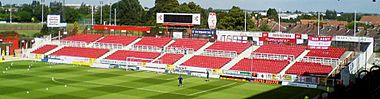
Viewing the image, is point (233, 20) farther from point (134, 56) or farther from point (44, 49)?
point (44, 49)

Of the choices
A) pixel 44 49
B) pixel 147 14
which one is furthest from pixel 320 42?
pixel 147 14

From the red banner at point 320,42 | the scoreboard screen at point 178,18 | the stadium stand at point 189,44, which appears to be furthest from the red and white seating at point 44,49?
the red banner at point 320,42

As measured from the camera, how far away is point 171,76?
45719 mm

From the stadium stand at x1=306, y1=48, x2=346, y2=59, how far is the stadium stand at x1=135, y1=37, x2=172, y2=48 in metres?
18.6

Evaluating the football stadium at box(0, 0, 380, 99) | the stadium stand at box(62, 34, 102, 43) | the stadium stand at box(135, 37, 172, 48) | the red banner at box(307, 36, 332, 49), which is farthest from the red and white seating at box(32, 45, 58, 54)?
the red banner at box(307, 36, 332, 49)

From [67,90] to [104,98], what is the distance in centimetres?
477

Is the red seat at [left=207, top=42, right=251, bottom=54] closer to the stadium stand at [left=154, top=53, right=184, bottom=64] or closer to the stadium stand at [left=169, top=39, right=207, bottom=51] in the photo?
the stadium stand at [left=169, top=39, right=207, bottom=51]

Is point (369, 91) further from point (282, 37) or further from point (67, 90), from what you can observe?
point (282, 37)

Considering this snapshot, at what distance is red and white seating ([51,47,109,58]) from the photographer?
57.9 metres

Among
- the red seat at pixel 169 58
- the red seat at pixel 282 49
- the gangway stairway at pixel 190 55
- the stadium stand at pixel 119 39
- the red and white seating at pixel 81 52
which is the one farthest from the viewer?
the stadium stand at pixel 119 39

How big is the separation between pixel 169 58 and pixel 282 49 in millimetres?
12610

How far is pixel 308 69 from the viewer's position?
43969 mm

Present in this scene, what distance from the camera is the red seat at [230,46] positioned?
5277 centimetres

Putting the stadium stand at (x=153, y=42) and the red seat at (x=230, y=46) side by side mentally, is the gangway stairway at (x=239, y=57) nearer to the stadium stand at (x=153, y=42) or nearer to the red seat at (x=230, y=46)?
the red seat at (x=230, y=46)
